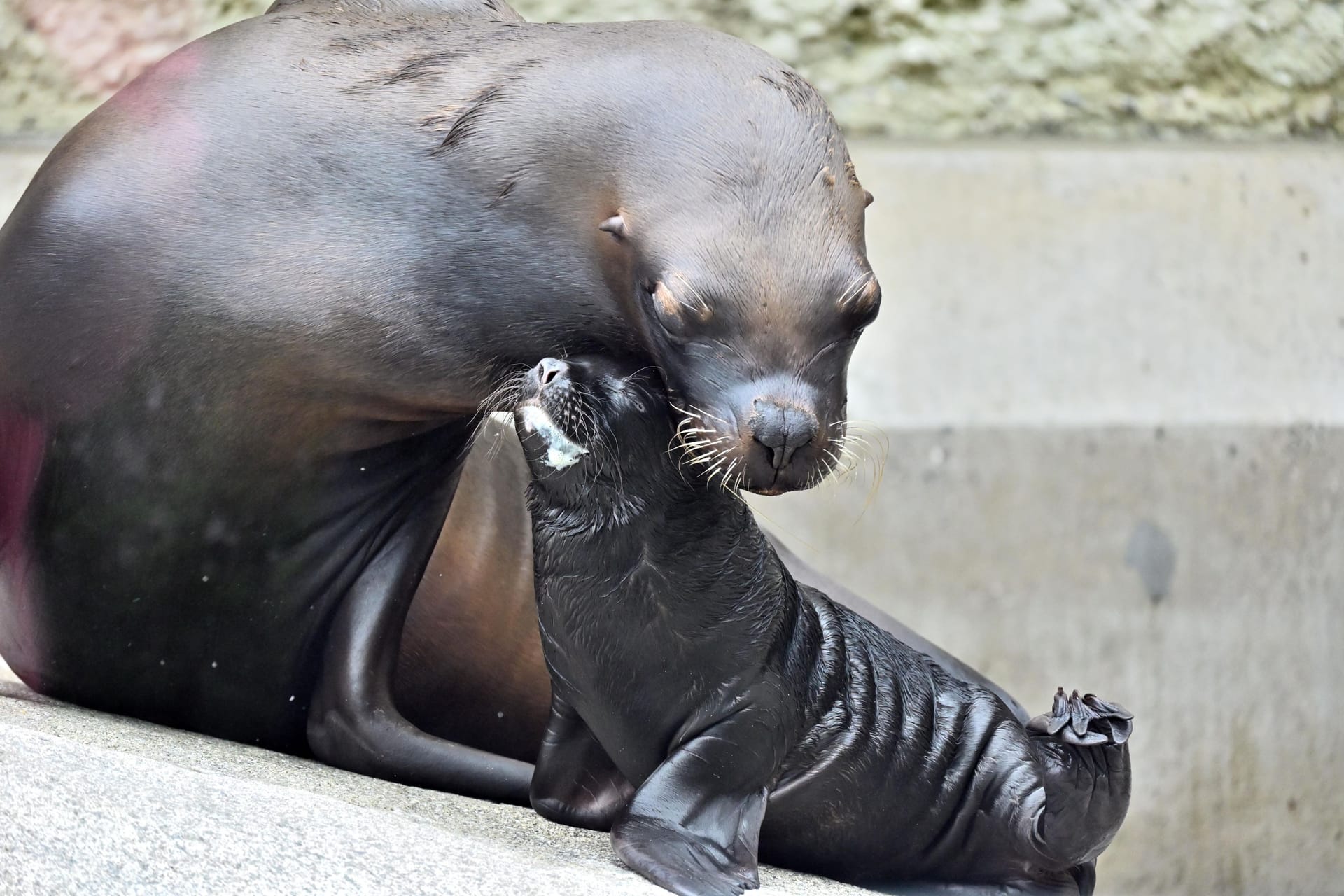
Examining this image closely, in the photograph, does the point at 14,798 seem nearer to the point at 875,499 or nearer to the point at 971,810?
the point at 971,810

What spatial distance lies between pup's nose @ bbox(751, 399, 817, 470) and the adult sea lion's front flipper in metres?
0.85

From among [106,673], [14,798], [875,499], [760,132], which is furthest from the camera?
[875,499]

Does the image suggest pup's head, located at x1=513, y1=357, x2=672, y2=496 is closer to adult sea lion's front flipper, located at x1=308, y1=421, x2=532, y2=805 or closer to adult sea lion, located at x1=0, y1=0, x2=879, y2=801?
adult sea lion, located at x1=0, y1=0, x2=879, y2=801

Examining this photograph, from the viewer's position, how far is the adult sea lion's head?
1.99 metres

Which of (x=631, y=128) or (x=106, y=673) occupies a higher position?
(x=631, y=128)

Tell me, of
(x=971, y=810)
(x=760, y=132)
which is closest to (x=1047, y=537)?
(x=971, y=810)

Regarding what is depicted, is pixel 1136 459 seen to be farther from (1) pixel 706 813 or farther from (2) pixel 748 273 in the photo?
(2) pixel 748 273

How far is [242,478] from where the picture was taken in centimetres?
255

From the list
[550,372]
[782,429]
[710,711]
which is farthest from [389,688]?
[782,429]

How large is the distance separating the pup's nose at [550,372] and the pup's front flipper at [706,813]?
0.51 meters

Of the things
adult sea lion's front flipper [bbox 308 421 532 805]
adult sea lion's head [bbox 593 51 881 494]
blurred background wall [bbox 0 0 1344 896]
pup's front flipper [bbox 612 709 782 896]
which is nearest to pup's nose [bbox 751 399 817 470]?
adult sea lion's head [bbox 593 51 881 494]

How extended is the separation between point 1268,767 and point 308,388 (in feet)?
11.3

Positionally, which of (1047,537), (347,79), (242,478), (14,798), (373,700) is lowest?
(1047,537)

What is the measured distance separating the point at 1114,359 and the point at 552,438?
2872mm
